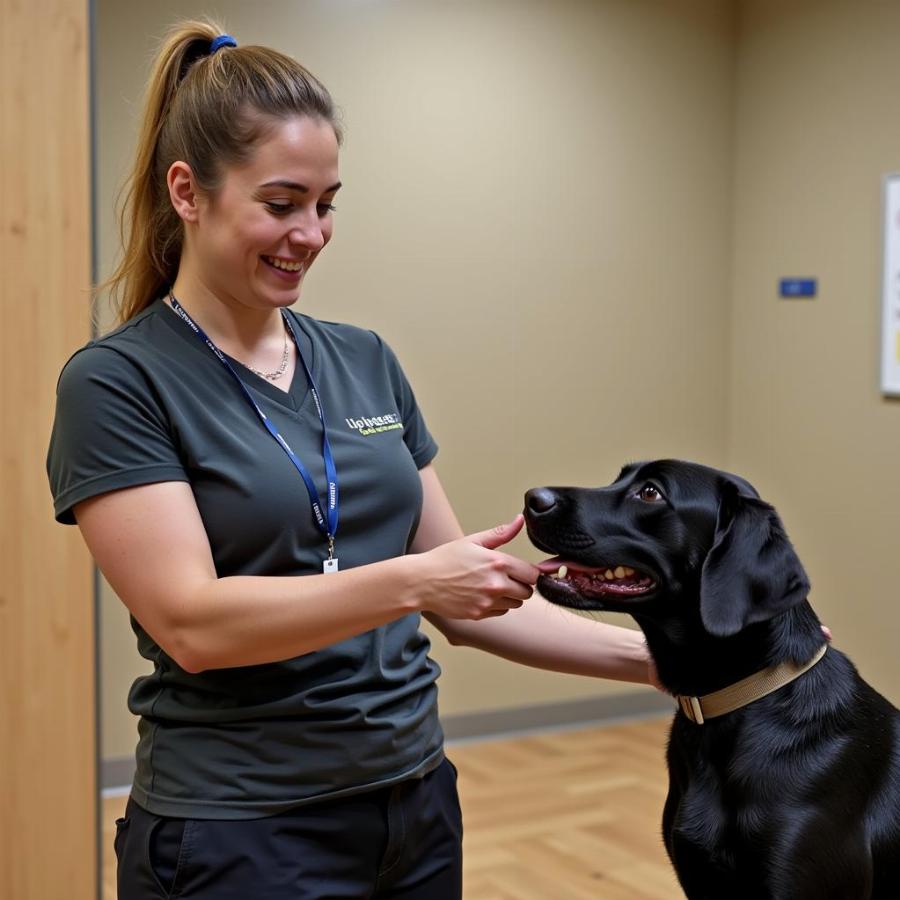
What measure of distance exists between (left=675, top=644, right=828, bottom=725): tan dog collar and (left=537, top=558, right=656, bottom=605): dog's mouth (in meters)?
0.16

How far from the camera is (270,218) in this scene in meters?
1.46

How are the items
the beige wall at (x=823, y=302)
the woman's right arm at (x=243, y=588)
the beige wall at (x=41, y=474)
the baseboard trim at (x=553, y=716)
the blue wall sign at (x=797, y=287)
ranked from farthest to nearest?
the blue wall sign at (x=797, y=287), the baseboard trim at (x=553, y=716), the beige wall at (x=823, y=302), the beige wall at (x=41, y=474), the woman's right arm at (x=243, y=588)

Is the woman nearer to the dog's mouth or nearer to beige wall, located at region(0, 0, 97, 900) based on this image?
the dog's mouth

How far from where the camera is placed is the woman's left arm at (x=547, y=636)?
66.9 inches

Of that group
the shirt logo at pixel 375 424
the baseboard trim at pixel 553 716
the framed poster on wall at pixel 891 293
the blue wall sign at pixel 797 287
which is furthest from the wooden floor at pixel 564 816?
the shirt logo at pixel 375 424

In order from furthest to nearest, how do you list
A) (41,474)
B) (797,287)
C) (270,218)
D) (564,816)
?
(797,287), (564,816), (41,474), (270,218)

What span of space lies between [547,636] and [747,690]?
31cm

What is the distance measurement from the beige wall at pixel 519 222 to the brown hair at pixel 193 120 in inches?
98.4

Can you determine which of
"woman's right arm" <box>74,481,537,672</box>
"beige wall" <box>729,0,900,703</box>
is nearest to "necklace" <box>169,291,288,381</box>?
"woman's right arm" <box>74,481,537,672</box>

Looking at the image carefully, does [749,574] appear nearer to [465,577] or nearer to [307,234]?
[465,577]

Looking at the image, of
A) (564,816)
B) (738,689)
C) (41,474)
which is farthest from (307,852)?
(564,816)

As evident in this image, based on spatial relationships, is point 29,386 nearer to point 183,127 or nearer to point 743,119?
point 183,127

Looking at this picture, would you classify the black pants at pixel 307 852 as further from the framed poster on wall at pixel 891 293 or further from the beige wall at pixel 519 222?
the framed poster on wall at pixel 891 293

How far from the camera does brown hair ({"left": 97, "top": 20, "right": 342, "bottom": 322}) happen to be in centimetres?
147
